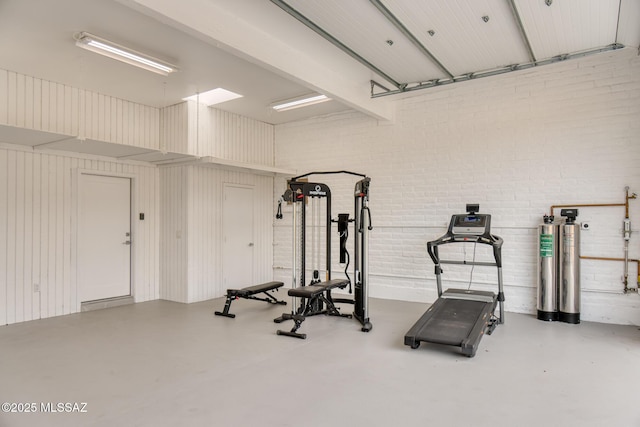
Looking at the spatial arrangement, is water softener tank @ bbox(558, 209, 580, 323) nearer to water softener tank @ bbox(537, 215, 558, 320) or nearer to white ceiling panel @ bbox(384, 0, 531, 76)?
water softener tank @ bbox(537, 215, 558, 320)

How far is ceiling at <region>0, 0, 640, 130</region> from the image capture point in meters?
4.01

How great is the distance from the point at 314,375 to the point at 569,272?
3.89 metres

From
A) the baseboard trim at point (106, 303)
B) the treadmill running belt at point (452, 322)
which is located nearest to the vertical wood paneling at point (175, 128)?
the baseboard trim at point (106, 303)

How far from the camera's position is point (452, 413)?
292 centimetres

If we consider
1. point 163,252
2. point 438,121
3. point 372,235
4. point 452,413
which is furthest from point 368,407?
point 163,252

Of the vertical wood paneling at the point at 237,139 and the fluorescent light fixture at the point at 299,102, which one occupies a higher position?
the fluorescent light fixture at the point at 299,102

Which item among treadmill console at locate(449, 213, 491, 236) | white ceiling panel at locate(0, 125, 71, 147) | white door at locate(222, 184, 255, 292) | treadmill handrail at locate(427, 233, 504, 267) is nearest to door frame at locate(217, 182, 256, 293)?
white door at locate(222, 184, 255, 292)

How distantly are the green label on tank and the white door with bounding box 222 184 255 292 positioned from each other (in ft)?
17.3

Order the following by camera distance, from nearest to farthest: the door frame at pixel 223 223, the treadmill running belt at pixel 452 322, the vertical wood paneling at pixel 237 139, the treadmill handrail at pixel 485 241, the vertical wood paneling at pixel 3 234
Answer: the treadmill running belt at pixel 452 322, the treadmill handrail at pixel 485 241, the vertical wood paneling at pixel 3 234, the vertical wood paneling at pixel 237 139, the door frame at pixel 223 223

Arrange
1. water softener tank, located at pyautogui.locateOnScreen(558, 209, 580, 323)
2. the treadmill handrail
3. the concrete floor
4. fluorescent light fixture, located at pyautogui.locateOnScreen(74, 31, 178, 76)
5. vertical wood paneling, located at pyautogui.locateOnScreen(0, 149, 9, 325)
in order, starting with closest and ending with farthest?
1. the concrete floor
2. fluorescent light fixture, located at pyautogui.locateOnScreen(74, 31, 178, 76)
3. the treadmill handrail
4. water softener tank, located at pyautogui.locateOnScreen(558, 209, 580, 323)
5. vertical wood paneling, located at pyautogui.locateOnScreen(0, 149, 9, 325)

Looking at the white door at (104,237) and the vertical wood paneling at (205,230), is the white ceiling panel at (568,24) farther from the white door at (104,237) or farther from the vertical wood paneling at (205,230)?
the white door at (104,237)

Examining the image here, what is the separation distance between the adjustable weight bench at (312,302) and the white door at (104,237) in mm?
3231

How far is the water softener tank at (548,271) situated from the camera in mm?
5477

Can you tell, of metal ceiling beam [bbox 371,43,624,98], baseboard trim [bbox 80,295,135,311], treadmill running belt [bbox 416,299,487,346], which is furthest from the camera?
baseboard trim [bbox 80,295,135,311]
